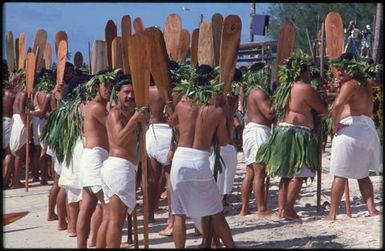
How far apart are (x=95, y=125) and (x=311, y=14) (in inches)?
1173

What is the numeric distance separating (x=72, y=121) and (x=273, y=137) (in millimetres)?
2090

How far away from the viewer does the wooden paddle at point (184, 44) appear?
26.8 feet

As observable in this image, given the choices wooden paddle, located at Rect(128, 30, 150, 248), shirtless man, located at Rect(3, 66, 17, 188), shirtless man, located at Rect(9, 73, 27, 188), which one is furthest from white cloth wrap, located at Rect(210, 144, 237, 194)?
shirtless man, located at Rect(3, 66, 17, 188)

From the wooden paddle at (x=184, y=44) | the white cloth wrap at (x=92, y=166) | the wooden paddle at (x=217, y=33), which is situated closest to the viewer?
the white cloth wrap at (x=92, y=166)

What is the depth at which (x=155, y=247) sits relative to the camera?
18.5 ft

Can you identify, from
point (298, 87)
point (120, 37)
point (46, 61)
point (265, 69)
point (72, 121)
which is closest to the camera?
point (72, 121)

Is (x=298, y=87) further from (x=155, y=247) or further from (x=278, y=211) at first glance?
(x=155, y=247)

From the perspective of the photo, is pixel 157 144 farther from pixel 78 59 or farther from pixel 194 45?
pixel 78 59

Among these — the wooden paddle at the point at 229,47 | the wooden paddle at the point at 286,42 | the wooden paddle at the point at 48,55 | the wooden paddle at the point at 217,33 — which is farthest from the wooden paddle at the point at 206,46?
the wooden paddle at the point at 48,55

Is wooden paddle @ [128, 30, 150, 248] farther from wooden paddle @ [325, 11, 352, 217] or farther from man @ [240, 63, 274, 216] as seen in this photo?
wooden paddle @ [325, 11, 352, 217]

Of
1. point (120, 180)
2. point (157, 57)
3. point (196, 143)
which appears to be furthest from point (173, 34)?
point (120, 180)

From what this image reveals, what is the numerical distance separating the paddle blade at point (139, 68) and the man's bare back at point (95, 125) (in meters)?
0.59

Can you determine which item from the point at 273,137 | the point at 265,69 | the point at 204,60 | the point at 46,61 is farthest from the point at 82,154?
the point at 46,61

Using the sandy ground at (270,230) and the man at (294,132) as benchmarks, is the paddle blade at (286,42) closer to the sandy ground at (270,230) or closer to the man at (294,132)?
the man at (294,132)
